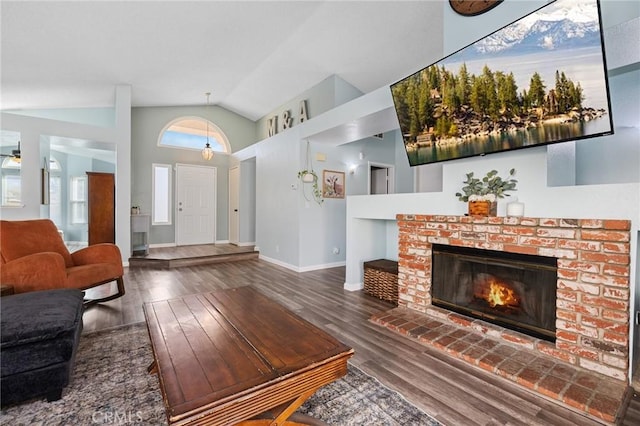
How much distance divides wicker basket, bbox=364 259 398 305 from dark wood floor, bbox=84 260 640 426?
114 mm

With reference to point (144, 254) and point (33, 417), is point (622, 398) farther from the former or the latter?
point (144, 254)

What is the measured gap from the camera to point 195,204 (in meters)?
7.36

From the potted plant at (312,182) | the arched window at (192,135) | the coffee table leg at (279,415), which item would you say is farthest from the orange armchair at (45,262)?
the arched window at (192,135)

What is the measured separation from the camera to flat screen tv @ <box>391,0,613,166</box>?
1.75m

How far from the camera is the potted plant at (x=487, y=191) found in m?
2.46

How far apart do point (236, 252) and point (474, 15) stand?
5434 mm

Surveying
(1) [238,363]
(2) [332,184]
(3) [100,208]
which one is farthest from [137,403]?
(3) [100,208]

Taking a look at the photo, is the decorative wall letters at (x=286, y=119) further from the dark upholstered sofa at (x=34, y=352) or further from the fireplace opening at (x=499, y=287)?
the dark upholstered sofa at (x=34, y=352)

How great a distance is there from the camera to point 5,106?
5328 millimetres

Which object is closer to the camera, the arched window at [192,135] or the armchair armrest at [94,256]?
the armchair armrest at [94,256]

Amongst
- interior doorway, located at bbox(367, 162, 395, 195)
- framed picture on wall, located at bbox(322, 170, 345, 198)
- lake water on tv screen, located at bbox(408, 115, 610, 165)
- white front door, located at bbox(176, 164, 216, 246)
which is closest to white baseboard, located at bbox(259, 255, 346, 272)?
framed picture on wall, located at bbox(322, 170, 345, 198)

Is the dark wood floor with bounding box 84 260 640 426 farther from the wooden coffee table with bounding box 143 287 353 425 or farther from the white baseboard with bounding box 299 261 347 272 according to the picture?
the wooden coffee table with bounding box 143 287 353 425

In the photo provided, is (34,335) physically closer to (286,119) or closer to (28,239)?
(28,239)

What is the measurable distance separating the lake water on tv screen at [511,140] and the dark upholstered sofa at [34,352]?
3013 millimetres
